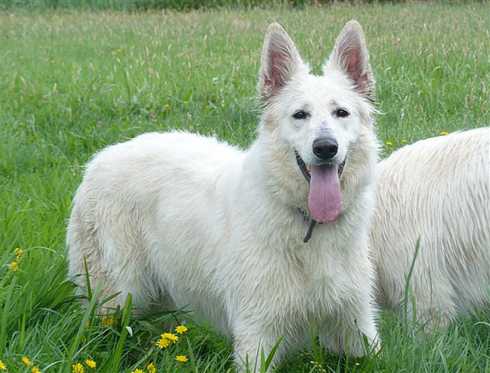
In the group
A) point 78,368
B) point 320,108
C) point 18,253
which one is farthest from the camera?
point 18,253

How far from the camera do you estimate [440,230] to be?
4086 millimetres

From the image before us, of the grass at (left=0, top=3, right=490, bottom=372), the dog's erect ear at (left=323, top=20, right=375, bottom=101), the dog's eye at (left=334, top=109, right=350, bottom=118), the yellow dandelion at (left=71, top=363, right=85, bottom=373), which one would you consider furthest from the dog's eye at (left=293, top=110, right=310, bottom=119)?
the yellow dandelion at (left=71, top=363, right=85, bottom=373)

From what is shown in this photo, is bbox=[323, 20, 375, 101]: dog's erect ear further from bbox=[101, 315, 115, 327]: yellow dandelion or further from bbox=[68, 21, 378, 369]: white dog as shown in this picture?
bbox=[101, 315, 115, 327]: yellow dandelion

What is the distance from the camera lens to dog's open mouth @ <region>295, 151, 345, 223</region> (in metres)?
3.46

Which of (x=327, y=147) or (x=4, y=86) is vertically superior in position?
(x=327, y=147)

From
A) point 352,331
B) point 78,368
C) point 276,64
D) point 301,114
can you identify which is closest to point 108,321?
point 78,368

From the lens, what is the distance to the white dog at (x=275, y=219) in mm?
3506

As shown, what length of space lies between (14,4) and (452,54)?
14.5 metres

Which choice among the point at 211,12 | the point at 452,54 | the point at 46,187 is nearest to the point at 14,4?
the point at 211,12

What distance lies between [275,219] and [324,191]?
0.96 feet

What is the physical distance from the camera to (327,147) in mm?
3342

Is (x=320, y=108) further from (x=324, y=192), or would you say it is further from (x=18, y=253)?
(x=18, y=253)

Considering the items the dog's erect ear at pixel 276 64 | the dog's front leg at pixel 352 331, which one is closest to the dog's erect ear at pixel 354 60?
the dog's erect ear at pixel 276 64

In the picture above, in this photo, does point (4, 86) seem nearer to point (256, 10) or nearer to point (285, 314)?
point (285, 314)
